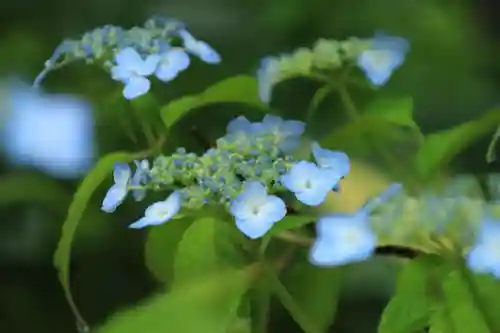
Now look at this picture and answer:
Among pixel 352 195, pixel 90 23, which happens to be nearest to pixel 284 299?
pixel 352 195

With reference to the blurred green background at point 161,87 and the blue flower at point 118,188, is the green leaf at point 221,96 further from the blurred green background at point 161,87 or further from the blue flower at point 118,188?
the blurred green background at point 161,87

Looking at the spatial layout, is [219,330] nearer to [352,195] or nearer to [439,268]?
[439,268]

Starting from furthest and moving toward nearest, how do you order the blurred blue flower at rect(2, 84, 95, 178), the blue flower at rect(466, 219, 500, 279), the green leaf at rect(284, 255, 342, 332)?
the blurred blue flower at rect(2, 84, 95, 178) < the green leaf at rect(284, 255, 342, 332) < the blue flower at rect(466, 219, 500, 279)

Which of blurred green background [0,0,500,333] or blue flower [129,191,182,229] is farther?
blurred green background [0,0,500,333]

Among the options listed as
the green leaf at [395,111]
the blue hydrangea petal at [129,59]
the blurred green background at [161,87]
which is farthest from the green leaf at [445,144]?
the blurred green background at [161,87]

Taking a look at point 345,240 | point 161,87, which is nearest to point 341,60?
point 345,240

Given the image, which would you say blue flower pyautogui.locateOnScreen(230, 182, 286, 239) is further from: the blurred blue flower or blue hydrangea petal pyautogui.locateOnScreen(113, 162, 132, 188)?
the blurred blue flower

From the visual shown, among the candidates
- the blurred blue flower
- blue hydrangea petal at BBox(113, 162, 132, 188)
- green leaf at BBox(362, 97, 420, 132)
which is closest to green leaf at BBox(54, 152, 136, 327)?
blue hydrangea petal at BBox(113, 162, 132, 188)
